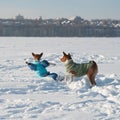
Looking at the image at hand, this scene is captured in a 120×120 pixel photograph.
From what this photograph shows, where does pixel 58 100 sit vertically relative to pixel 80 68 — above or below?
below

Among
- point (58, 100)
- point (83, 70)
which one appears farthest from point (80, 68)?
point (58, 100)

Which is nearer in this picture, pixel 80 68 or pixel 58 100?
pixel 58 100

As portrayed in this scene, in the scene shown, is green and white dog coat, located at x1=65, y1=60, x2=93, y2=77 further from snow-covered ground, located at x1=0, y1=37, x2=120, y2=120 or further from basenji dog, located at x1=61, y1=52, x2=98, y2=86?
snow-covered ground, located at x1=0, y1=37, x2=120, y2=120

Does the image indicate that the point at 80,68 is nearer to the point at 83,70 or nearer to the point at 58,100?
the point at 83,70

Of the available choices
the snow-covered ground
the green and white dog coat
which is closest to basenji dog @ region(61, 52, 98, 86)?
the green and white dog coat

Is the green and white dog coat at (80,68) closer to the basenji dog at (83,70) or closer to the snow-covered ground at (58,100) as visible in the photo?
the basenji dog at (83,70)

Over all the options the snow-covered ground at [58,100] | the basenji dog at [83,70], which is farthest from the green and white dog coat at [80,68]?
the snow-covered ground at [58,100]

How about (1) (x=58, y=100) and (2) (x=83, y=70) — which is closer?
(1) (x=58, y=100)

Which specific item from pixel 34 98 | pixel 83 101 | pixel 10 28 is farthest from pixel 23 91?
pixel 10 28

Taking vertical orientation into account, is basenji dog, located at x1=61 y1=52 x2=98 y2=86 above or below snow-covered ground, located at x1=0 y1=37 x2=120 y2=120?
above

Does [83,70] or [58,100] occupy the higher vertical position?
[83,70]

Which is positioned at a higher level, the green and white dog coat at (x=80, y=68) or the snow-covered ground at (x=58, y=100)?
the green and white dog coat at (x=80, y=68)

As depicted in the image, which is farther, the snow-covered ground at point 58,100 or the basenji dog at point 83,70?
the basenji dog at point 83,70

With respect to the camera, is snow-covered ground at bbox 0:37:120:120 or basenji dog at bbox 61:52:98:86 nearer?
snow-covered ground at bbox 0:37:120:120
